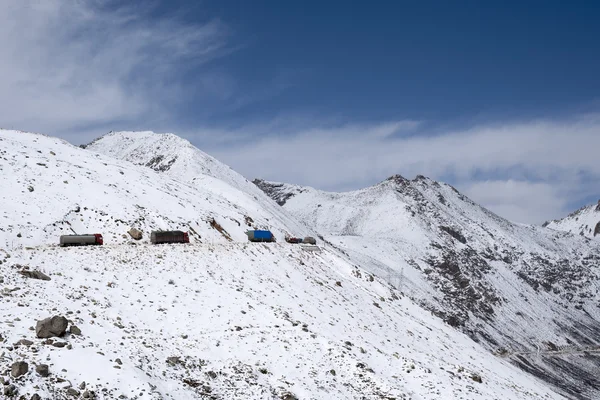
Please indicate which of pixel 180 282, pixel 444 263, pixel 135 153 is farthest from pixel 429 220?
pixel 180 282

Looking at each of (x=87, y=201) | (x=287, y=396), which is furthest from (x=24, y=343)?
(x=87, y=201)

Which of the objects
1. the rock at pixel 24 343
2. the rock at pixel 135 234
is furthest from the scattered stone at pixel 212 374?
the rock at pixel 135 234

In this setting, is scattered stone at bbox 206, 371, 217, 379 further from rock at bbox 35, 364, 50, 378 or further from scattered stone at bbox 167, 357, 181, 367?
rock at bbox 35, 364, 50, 378

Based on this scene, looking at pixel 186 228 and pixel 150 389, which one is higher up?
pixel 186 228

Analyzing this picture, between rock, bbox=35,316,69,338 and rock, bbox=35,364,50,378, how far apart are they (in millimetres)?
2387

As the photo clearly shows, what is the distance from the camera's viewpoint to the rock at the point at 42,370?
16.3 meters

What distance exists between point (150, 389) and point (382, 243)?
14056 centimetres

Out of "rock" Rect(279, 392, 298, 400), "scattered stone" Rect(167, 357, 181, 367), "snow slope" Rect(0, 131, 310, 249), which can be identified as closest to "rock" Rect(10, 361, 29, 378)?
"scattered stone" Rect(167, 357, 181, 367)

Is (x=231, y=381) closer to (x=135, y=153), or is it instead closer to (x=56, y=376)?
(x=56, y=376)

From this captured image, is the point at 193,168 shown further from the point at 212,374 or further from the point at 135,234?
the point at 212,374

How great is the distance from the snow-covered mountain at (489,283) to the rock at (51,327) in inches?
3751

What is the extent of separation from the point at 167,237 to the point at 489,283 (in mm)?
137186

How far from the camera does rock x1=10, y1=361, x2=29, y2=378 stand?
1577 centimetres

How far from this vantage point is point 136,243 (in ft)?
132
